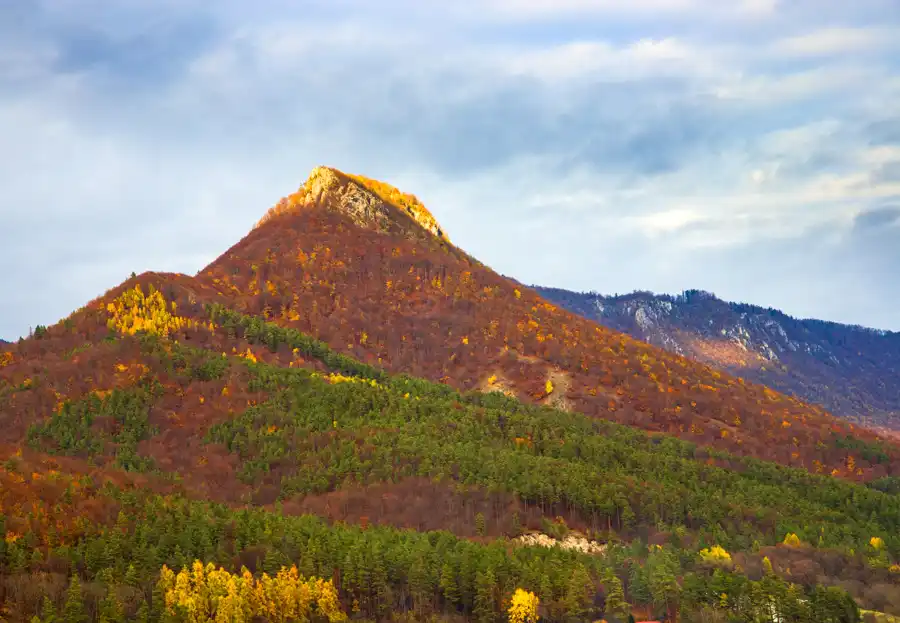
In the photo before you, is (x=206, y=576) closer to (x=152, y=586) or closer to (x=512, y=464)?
(x=152, y=586)

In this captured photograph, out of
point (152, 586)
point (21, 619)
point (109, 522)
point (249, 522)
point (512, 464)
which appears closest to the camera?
point (21, 619)

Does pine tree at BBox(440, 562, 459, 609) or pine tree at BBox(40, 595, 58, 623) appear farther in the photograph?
pine tree at BBox(440, 562, 459, 609)

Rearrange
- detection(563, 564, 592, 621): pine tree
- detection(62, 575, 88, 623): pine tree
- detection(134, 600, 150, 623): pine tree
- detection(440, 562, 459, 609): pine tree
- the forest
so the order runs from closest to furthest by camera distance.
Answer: detection(62, 575, 88, 623): pine tree, detection(134, 600, 150, 623): pine tree, the forest, detection(563, 564, 592, 621): pine tree, detection(440, 562, 459, 609): pine tree

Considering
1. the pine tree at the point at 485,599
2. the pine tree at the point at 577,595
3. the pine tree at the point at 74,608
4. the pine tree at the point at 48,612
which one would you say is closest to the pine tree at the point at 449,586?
the pine tree at the point at 485,599

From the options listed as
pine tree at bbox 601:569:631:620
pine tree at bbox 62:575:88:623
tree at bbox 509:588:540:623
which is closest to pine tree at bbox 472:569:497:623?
tree at bbox 509:588:540:623

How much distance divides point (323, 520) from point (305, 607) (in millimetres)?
46736

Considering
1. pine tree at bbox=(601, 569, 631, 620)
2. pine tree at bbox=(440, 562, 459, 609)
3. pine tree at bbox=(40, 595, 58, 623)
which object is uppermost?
pine tree at bbox=(40, 595, 58, 623)

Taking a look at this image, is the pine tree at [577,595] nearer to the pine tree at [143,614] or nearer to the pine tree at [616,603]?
the pine tree at [616,603]

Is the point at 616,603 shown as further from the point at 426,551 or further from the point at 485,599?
the point at 426,551

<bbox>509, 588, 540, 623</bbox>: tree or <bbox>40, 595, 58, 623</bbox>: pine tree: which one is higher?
<bbox>40, 595, 58, 623</bbox>: pine tree

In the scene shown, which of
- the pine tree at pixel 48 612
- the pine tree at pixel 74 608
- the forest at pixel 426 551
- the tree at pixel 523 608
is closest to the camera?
the pine tree at pixel 48 612

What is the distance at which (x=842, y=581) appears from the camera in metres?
146

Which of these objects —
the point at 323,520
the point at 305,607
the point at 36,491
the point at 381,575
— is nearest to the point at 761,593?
the point at 381,575

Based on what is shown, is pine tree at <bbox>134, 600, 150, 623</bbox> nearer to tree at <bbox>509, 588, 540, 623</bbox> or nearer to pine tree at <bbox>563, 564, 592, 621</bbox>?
tree at <bbox>509, 588, 540, 623</bbox>
